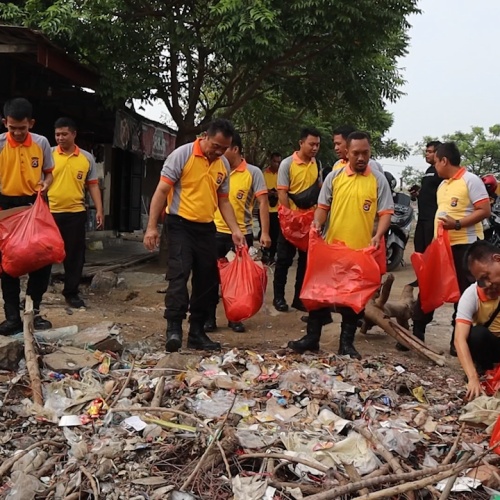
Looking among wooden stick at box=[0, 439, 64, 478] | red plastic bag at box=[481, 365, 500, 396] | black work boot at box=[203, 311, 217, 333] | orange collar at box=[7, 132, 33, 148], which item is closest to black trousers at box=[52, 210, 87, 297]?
orange collar at box=[7, 132, 33, 148]

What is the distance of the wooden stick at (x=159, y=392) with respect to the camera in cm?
327

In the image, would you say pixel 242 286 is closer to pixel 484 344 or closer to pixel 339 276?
pixel 339 276

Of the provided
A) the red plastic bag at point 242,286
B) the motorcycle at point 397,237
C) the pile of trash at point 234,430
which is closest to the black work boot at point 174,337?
the pile of trash at point 234,430

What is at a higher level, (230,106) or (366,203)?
(230,106)

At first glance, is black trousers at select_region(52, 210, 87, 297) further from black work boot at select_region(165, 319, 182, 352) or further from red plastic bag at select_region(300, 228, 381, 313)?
red plastic bag at select_region(300, 228, 381, 313)

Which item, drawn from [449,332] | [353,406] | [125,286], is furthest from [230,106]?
[353,406]

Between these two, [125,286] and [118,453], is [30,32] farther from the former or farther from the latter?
[118,453]

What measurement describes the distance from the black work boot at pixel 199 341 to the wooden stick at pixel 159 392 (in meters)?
1.19

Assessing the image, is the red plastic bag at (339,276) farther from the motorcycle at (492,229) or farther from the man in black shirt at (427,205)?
the motorcycle at (492,229)

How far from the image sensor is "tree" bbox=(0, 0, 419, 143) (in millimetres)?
7496

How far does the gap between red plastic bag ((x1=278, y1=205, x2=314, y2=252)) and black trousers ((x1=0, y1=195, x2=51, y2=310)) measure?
2.16 m

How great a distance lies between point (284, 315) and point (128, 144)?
19.1ft

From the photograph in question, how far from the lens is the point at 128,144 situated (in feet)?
36.0

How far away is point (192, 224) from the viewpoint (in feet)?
15.0
